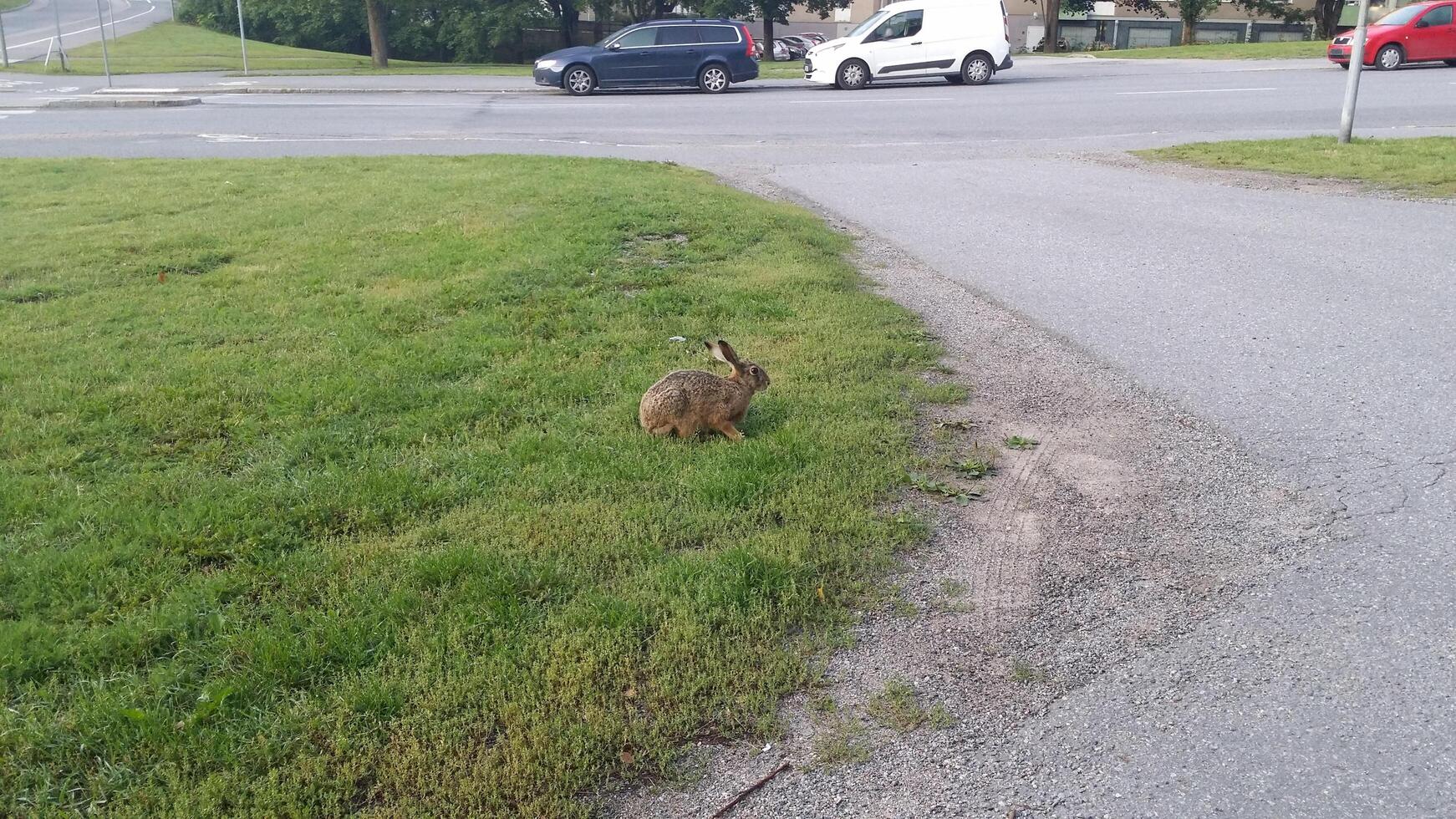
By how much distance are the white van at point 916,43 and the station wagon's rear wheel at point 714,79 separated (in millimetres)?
2252

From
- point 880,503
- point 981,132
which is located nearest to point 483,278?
point 880,503

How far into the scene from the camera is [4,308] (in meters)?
7.03

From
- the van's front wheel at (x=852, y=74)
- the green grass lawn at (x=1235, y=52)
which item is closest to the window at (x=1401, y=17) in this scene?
the green grass lawn at (x=1235, y=52)

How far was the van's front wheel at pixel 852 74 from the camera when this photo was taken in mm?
25250

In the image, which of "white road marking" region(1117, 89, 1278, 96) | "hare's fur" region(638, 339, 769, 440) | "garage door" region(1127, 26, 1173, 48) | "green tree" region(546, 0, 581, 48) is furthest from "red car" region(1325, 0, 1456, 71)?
"garage door" region(1127, 26, 1173, 48)

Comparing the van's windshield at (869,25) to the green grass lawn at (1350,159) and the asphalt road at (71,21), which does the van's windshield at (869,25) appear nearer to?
the green grass lawn at (1350,159)

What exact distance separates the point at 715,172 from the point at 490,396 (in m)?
9.21

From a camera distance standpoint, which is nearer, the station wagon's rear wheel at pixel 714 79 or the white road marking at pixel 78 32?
the station wagon's rear wheel at pixel 714 79

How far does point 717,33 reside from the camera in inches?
1030

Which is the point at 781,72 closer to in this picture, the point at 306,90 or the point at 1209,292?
the point at 306,90

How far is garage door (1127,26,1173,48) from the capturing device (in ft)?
196

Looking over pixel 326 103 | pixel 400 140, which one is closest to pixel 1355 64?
pixel 400 140

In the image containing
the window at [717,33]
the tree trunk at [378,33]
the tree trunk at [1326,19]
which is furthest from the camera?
the tree trunk at [1326,19]

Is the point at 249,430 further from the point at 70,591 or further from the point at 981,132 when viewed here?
the point at 981,132
